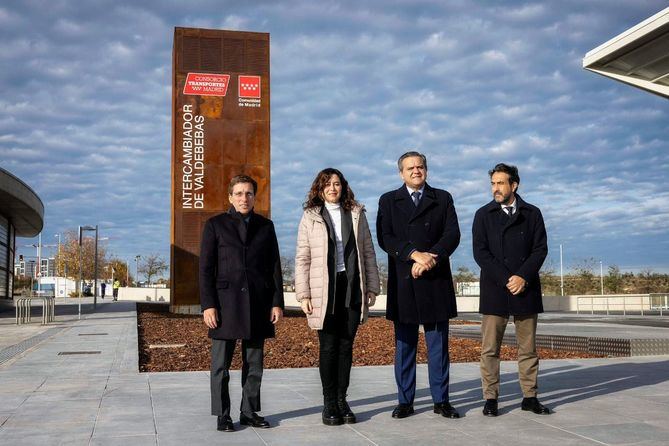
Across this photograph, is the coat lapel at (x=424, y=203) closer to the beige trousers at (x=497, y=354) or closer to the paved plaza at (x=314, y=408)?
the beige trousers at (x=497, y=354)

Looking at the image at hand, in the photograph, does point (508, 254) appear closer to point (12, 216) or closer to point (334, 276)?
point (334, 276)

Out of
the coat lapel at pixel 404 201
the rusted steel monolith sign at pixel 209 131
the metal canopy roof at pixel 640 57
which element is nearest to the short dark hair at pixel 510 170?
the coat lapel at pixel 404 201

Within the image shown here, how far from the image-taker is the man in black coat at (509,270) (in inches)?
226

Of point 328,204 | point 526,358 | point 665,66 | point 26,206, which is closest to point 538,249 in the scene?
point 526,358

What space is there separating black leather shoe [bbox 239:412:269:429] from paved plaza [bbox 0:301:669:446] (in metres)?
0.06

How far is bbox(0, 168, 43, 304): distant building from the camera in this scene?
33.2m

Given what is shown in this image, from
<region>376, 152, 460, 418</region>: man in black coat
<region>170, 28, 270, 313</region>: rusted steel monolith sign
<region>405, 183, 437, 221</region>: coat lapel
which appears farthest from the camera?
<region>170, 28, 270, 313</region>: rusted steel monolith sign

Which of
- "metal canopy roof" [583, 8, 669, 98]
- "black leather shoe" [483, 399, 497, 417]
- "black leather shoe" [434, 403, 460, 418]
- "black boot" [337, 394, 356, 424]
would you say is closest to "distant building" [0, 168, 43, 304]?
"metal canopy roof" [583, 8, 669, 98]

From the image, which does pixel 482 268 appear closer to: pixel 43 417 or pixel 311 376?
pixel 311 376

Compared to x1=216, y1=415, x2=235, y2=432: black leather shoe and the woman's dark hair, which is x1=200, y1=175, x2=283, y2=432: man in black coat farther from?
the woman's dark hair

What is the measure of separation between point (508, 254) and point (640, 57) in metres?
Result: 5.83

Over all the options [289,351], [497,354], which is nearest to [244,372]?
[497,354]

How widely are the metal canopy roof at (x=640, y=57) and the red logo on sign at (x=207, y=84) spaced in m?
17.3

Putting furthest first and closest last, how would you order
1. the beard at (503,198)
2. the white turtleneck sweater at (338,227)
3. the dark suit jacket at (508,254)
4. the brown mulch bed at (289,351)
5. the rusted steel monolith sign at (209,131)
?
the rusted steel monolith sign at (209,131), the brown mulch bed at (289,351), the beard at (503,198), the dark suit jacket at (508,254), the white turtleneck sweater at (338,227)
